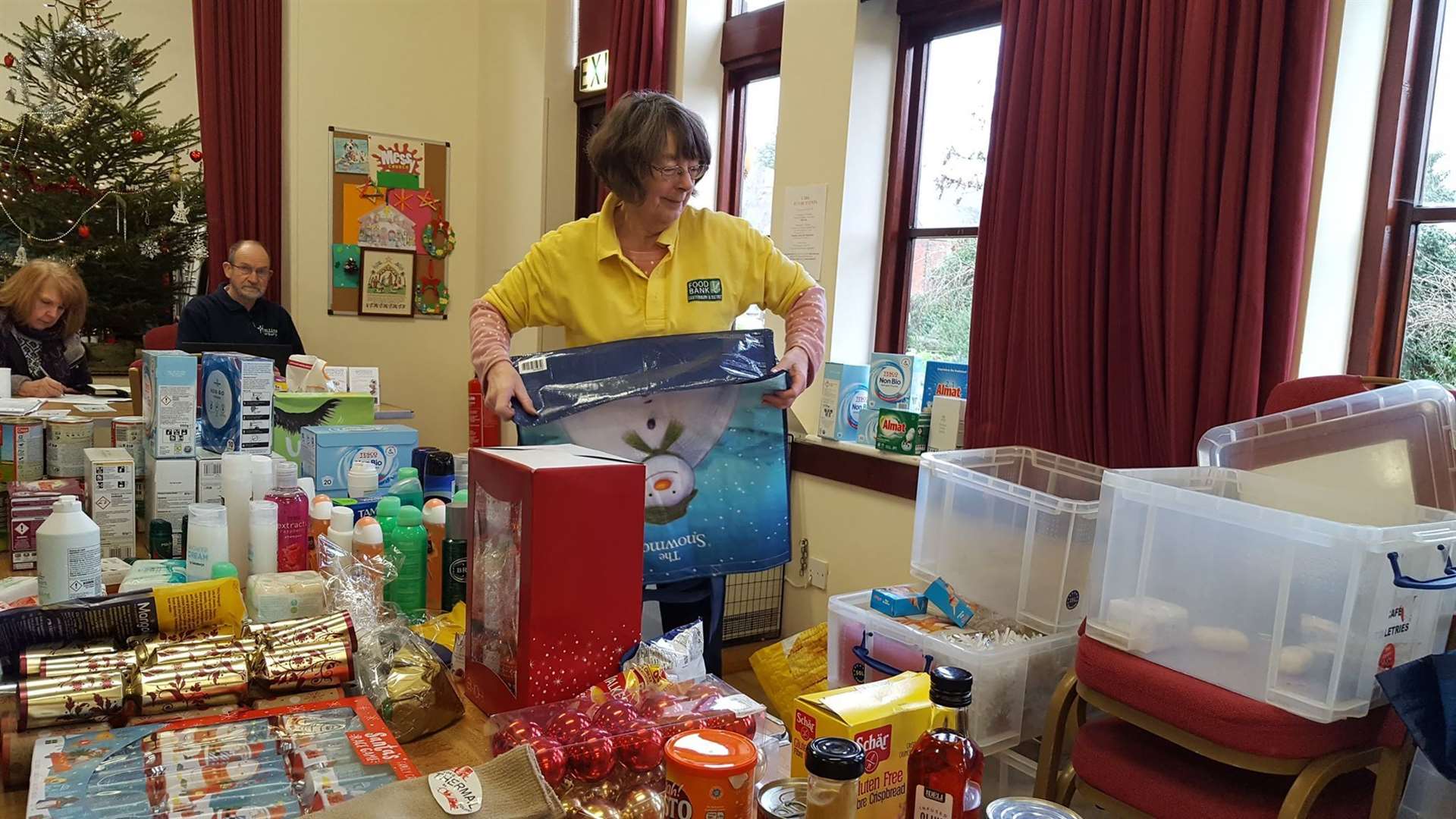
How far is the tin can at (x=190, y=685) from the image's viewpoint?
100cm

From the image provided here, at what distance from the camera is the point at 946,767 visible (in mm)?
860

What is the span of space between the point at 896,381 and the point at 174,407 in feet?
6.63

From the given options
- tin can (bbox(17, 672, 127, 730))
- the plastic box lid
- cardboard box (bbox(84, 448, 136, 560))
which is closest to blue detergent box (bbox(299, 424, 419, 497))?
cardboard box (bbox(84, 448, 136, 560))

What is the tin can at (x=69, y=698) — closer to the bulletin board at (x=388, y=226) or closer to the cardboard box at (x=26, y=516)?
the cardboard box at (x=26, y=516)

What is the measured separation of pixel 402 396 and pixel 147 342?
1422mm

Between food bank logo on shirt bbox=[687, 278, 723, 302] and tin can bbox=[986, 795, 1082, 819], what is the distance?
1.21 m

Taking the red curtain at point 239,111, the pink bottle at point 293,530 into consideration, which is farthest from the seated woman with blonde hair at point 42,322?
the pink bottle at point 293,530

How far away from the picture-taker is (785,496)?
1.64 metres

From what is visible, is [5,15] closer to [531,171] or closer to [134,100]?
[134,100]

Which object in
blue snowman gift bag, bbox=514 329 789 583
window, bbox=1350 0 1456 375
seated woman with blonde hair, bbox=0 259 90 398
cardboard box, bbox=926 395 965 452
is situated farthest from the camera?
seated woman with blonde hair, bbox=0 259 90 398

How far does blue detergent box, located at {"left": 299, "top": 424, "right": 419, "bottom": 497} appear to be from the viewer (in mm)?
1982

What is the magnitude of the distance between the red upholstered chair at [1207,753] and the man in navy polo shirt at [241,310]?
375cm

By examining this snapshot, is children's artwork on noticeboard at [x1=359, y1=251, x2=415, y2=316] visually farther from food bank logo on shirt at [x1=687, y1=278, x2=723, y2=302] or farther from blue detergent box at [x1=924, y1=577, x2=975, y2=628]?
blue detergent box at [x1=924, y1=577, x2=975, y2=628]

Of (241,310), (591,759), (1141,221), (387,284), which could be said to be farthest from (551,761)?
(387,284)
